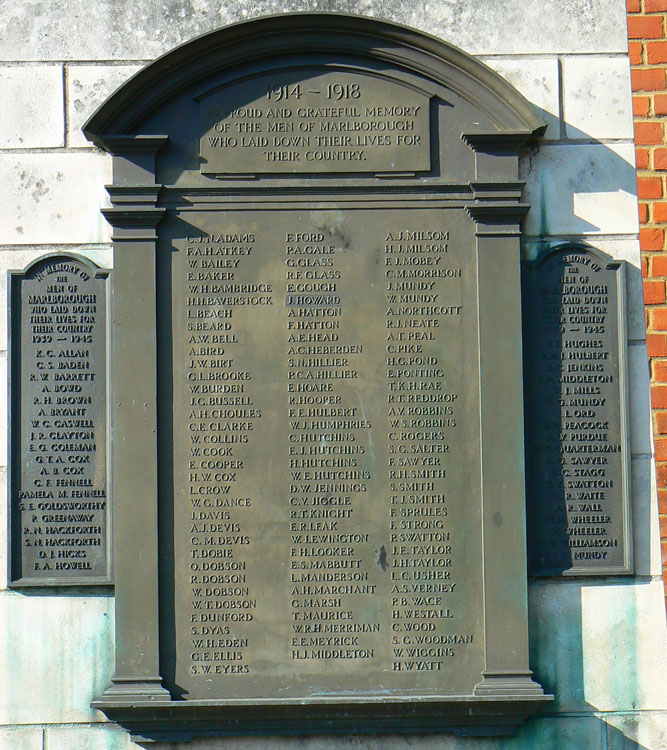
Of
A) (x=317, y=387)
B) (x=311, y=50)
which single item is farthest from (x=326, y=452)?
(x=311, y=50)

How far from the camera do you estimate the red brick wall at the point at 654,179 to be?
17.2 feet

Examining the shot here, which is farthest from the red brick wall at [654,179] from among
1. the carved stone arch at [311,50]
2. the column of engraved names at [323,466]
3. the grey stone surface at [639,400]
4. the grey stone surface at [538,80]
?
the column of engraved names at [323,466]

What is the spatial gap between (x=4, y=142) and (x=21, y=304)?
2.93 ft

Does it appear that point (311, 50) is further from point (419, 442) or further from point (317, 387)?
point (419, 442)

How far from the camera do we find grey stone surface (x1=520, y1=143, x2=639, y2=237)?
5.32 meters

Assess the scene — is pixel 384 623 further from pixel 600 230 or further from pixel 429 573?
pixel 600 230

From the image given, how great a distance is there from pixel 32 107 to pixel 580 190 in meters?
3.02

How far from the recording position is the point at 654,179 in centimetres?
533

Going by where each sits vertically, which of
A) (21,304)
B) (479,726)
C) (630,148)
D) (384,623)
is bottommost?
(479,726)

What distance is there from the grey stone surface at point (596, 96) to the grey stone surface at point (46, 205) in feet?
8.53

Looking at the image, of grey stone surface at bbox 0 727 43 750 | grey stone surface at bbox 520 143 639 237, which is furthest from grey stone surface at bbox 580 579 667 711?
grey stone surface at bbox 0 727 43 750

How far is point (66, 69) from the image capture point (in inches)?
210

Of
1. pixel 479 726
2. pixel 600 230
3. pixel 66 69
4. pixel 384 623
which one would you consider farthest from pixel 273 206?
pixel 479 726

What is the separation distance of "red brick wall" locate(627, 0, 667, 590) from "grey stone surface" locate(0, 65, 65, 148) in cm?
316
